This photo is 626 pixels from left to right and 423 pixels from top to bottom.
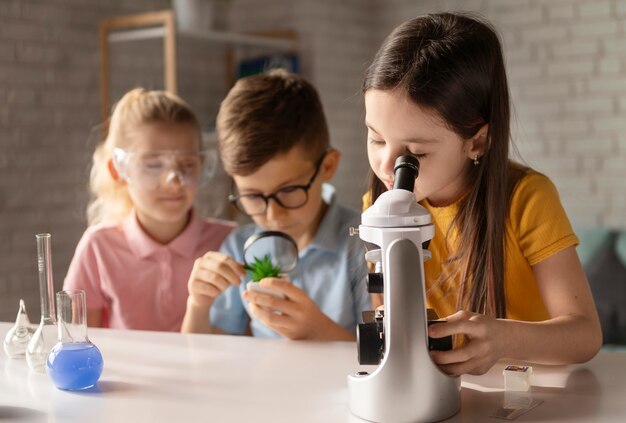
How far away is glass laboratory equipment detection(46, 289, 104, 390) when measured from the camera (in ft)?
4.58

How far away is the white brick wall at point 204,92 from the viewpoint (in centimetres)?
424

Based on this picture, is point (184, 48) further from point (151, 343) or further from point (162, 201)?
point (151, 343)

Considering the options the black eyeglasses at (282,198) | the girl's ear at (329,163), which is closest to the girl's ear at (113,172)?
the black eyeglasses at (282,198)

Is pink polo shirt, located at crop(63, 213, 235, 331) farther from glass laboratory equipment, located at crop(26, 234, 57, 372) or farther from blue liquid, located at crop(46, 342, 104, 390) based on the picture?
blue liquid, located at crop(46, 342, 104, 390)

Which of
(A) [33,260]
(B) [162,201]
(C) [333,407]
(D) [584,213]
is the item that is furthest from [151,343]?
(D) [584,213]

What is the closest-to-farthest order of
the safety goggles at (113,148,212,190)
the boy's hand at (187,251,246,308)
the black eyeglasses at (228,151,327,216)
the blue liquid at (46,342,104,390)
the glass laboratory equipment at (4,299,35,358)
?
the blue liquid at (46,342,104,390), the glass laboratory equipment at (4,299,35,358), the boy's hand at (187,251,246,308), the black eyeglasses at (228,151,327,216), the safety goggles at (113,148,212,190)

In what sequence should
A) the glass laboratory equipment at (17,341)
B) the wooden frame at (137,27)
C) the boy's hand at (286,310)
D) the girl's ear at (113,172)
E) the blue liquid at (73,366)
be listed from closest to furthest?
the blue liquid at (73,366) → the glass laboratory equipment at (17,341) → the boy's hand at (286,310) → the girl's ear at (113,172) → the wooden frame at (137,27)

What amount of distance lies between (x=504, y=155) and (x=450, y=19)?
0.91 ft

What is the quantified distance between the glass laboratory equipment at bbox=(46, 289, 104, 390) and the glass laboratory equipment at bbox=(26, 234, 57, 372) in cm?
13

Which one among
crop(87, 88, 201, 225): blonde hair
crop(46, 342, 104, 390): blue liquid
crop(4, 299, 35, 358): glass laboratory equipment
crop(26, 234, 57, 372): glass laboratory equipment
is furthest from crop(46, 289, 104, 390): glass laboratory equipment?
crop(87, 88, 201, 225): blonde hair

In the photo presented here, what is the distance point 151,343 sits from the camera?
1766 millimetres

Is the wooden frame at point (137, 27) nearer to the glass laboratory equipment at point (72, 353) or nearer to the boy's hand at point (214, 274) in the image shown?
the boy's hand at point (214, 274)

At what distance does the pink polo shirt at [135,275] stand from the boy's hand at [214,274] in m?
0.54

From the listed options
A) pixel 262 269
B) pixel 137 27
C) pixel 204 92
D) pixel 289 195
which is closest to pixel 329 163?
pixel 289 195
